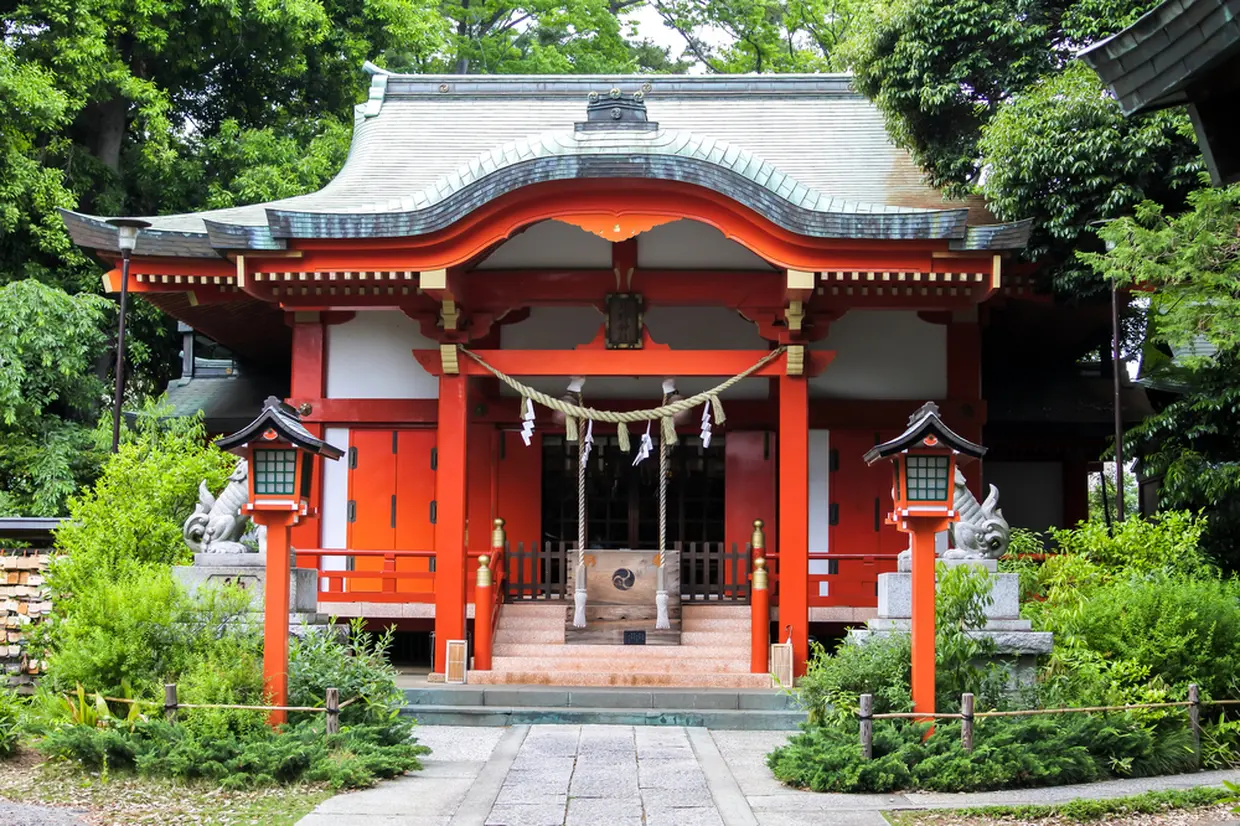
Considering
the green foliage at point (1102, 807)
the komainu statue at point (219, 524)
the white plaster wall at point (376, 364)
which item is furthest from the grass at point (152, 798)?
the white plaster wall at point (376, 364)

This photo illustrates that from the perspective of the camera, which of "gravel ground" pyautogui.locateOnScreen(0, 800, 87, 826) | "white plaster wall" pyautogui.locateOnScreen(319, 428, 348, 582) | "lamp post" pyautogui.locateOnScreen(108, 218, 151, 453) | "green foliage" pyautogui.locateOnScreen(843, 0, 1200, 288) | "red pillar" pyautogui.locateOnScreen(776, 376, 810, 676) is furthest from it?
"white plaster wall" pyautogui.locateOnScreen(319, 428, 348, 582)

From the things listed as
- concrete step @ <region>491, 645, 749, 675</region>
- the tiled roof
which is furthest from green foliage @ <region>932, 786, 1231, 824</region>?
concrete step @ <region>491, 645, 749, 675</region>

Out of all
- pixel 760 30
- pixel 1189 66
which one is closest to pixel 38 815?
pixel 1189 66

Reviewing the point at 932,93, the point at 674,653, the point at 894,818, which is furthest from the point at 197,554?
the point at 932,93

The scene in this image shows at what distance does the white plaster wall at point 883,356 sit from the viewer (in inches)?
611

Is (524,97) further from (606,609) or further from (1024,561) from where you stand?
(1024,561)

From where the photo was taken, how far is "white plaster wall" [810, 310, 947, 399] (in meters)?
15.5

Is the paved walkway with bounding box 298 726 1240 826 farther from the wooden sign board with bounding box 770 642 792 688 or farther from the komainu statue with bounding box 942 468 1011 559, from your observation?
the komainu statue with bounding box 942 468 1011 559

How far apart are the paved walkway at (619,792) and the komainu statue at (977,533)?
2417 mm

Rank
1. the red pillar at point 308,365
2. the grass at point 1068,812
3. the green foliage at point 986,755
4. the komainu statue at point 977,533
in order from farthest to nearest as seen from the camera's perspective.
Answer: the red pillar at point 308,365
the komainu statue at point 977,533
the green foliage at point 986,755
the grass at point 1068,812

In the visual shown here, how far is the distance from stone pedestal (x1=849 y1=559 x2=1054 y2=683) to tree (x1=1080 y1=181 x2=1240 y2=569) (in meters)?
2.68

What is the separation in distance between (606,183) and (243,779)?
7.05 m

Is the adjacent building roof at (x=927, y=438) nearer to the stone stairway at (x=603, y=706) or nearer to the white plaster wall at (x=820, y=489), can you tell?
the stone stairway at (x=603, y=706)

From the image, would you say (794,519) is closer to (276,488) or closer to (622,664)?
(622,664)
